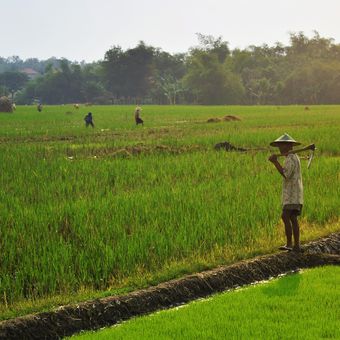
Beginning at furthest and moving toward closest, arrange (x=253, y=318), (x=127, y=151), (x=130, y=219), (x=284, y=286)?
(x=127, y=151)
(x=130, y=219)
(x=284, y=286)
(x=253, y=318)

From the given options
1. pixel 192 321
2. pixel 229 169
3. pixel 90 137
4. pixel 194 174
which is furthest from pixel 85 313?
pixel 90 137

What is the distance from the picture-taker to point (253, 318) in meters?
4.01

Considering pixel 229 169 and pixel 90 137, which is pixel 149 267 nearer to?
pixel 229 169

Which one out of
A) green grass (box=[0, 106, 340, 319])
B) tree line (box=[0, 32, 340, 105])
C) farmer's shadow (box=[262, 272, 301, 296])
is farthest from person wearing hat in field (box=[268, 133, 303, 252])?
tree line (box=[0, 32, 340, 105])

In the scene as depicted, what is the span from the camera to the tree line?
7762cm

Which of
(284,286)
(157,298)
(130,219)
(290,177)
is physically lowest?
(157,298)

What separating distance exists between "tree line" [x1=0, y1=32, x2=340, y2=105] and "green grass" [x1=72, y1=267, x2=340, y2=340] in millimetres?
73950

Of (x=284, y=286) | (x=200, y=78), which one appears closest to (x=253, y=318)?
(x=284, y=286)

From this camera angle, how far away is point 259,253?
19.6 ft

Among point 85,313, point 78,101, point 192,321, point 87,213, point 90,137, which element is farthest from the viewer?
point 78,101

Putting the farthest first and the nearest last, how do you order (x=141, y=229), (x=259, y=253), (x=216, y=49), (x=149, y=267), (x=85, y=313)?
(x=216, y=49) → (x=141, y=229) → (x=259, y=253) → (x=149, y=267) → (x=85, y=313)

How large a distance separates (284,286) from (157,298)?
1136 mm

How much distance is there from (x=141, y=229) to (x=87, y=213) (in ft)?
3.77

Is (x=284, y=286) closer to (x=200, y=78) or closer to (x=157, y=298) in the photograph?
(x=157, y=298)
